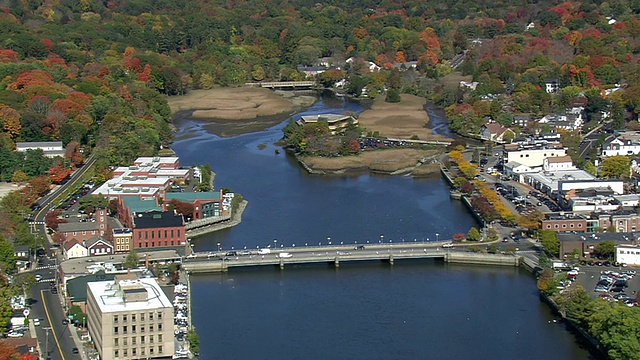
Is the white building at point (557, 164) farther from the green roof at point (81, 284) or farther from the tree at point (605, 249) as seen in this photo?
the green roof at point (81, 284)

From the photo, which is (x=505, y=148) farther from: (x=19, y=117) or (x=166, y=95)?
(x=166, y=95)

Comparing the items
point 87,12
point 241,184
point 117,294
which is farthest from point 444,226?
point 87,12

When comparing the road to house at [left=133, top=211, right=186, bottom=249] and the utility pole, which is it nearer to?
the utility pole

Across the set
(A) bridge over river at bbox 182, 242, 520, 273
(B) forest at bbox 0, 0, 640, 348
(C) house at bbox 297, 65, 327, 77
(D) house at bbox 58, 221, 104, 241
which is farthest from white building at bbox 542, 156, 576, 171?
(C) house at bbox 297, 65, 327, 77

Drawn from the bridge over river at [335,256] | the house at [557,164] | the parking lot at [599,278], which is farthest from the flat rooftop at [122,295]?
the house at [557,164]

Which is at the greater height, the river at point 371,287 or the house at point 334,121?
the house at point 334,121
